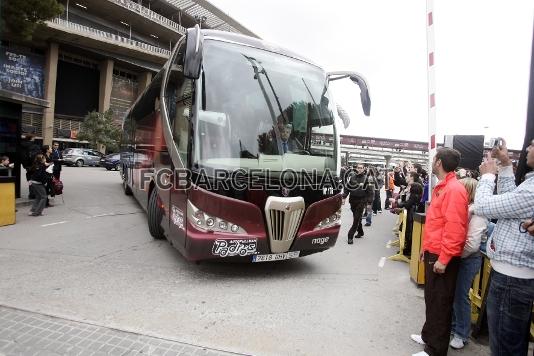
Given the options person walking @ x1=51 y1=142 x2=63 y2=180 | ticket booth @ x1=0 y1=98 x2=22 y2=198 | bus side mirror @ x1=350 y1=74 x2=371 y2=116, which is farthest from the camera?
person walking @ x1=51 y1=142 x2=63 y2=180

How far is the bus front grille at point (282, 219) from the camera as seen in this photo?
466 centimetres

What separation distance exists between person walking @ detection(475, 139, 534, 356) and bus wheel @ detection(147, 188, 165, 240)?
199 inches

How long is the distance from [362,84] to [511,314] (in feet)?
14.3

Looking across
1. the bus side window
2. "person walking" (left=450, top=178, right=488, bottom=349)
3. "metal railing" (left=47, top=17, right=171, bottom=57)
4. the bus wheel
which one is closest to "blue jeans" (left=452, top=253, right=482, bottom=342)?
"person walking" (left=450, top=178, right=488, bottom=349)

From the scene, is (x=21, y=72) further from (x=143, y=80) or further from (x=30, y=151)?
(x=30, y=151)

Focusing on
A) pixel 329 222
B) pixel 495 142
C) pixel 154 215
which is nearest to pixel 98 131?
pixel 154 215

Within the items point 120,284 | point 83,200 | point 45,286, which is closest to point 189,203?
point 120,284

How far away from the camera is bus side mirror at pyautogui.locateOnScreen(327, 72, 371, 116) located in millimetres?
5855

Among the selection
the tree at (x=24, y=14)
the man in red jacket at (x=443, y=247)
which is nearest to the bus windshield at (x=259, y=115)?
the man in red jacket at (x=443, y=247)

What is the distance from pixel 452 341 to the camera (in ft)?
11.3

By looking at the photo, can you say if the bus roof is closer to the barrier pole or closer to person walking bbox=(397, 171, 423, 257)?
the barrier pole

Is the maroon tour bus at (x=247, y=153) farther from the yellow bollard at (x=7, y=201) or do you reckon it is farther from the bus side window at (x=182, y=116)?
the yellow bollard at (x=7, y=201)

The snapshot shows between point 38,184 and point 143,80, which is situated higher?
point 143,80

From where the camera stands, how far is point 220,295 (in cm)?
434
